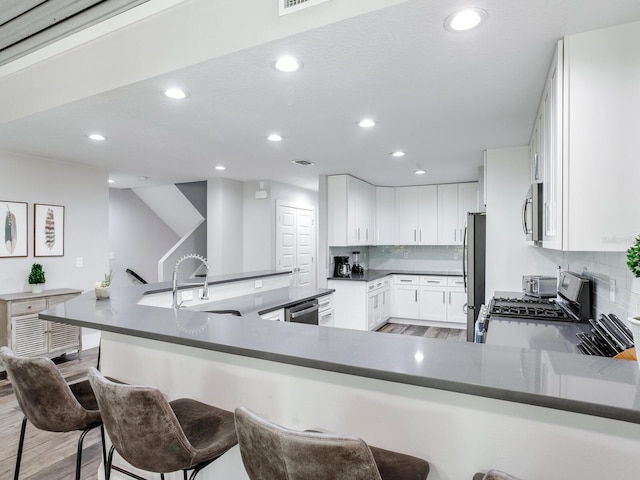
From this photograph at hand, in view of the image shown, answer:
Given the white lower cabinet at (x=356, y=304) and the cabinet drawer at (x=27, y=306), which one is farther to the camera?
the white lower cabinet at (x=356, y=304)

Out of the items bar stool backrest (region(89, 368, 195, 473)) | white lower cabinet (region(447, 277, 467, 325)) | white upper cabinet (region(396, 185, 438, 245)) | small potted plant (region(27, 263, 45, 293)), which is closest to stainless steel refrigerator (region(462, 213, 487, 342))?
white lower cabinet (region(447, 277, 467, 325))

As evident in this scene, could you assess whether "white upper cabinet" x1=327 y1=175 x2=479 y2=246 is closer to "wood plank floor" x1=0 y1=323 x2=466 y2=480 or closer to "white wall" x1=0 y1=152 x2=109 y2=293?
"white wall" x1=0 y1=152 x2=109 y2=293

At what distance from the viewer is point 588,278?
2471mm

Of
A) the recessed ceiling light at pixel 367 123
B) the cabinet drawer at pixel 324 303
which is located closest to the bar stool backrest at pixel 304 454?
the recessed ceiling light at pixel 367 123

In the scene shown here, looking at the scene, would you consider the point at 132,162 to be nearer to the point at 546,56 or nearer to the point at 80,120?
the point at 80,120

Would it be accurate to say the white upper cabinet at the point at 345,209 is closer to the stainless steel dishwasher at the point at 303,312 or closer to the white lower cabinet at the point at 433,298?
the white lower cabinet at the point at 433,298

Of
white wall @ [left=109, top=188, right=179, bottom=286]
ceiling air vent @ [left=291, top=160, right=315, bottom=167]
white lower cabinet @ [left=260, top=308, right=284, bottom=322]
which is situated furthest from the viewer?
white wall @ [left=109, top=188, right=179, bottom=286]

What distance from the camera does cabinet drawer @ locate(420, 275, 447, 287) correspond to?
6066mm

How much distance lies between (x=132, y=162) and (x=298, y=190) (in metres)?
3.10

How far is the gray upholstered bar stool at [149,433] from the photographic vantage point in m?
1.21

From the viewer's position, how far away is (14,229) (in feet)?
13.5

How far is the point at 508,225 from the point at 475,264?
1.83 ft

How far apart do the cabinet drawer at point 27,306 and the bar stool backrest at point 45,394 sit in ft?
9.35

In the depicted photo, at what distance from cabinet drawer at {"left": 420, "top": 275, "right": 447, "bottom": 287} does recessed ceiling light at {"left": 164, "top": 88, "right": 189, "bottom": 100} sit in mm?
4830
